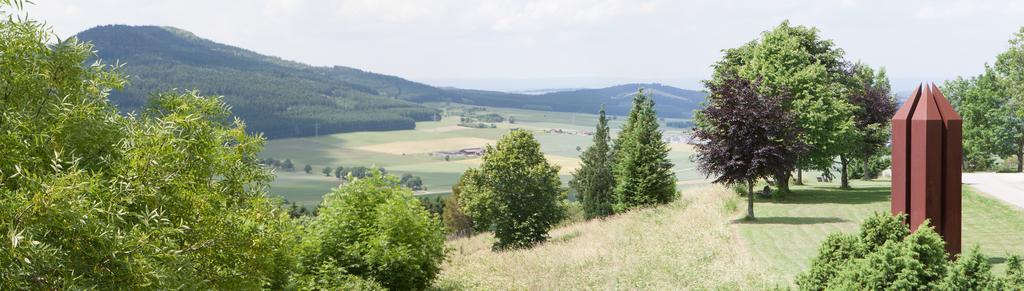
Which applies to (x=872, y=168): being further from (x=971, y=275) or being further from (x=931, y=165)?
(x=971, y=275)

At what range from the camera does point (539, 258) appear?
27.5m

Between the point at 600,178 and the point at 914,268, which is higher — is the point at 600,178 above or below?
below

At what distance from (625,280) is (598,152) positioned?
28.7 meters

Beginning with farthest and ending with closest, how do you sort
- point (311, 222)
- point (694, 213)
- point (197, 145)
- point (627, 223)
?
point (627, 223) → point (694, 213) → point (311, 222) → point (197, 145)

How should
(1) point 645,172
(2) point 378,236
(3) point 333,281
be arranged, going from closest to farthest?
1. (3) point 333,281
2. (2) point 378,236
3. (1) point 645,172

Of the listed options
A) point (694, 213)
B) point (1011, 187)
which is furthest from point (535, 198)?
point (1011, 187)

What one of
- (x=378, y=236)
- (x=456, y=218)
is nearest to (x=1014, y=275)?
(x=378, y=236)

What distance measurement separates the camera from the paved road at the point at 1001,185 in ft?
93.8

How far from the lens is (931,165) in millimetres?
12195

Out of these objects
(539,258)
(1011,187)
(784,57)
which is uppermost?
(784,57)

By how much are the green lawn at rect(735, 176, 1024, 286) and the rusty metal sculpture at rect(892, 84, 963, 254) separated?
5.29 metres

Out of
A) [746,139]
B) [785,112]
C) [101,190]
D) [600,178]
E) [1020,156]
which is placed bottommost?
[600,178]

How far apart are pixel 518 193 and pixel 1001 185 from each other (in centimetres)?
2138

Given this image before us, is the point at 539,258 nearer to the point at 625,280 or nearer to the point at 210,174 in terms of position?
the point at 625,280
